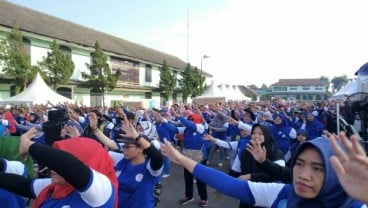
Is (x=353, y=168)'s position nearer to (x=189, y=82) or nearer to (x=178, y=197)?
(x=178, y=197)

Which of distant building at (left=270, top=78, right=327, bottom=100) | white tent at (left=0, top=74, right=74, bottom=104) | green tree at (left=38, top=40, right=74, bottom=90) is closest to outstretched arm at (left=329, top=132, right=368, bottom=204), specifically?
white tent at (left=0, top=74, right=74, bottom=104)

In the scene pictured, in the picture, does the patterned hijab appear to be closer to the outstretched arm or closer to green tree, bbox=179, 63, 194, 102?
the outstretched arm

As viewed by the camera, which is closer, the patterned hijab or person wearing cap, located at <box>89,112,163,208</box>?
the patterned hijab

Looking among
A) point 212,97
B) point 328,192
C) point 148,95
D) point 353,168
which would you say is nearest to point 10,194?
point 328,192

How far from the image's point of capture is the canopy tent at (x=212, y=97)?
26000 millimetres

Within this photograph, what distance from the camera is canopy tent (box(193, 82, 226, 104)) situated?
2600cm

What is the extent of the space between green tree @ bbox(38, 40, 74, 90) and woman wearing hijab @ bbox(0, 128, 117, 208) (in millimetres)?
22736

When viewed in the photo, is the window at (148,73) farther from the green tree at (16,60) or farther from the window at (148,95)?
the green tree at (16,60)

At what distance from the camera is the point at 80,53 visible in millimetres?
29750

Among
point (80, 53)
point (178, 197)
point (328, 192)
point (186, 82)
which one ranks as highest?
point (80, 53)

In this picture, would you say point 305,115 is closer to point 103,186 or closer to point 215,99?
point 103,186

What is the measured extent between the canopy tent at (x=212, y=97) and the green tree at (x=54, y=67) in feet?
30.1

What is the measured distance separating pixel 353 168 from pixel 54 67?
24.5m

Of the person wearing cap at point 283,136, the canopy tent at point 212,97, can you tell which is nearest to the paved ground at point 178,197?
the person wearing cap at point 283,136
